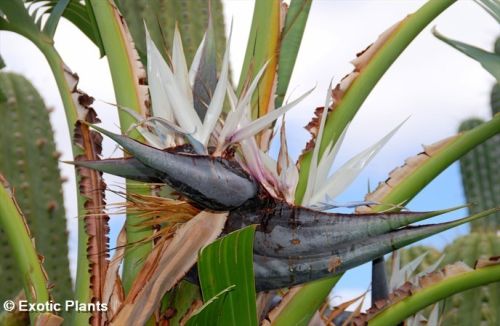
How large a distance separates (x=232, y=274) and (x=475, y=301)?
5.76 ft

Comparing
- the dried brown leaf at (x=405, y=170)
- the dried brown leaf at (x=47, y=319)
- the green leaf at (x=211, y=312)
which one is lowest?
the green leaf at (x=211, y=312)

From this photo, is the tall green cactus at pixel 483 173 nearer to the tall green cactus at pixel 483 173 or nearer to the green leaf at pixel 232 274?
the tall green cactus at pixel 483 173

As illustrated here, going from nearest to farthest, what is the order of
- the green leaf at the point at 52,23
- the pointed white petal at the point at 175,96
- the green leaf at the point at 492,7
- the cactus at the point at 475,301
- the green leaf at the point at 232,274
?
the green leaf at the point at 232,274 < the pointed white petal at the point at 175,96 < the green leaf at the point at 492,7 < the green leaf at the point at 52,23 < the cactus at the point at 475,301

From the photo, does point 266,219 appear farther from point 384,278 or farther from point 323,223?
point 384,278

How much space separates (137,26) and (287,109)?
1476 millimetres

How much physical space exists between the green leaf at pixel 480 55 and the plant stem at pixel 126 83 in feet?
1.66

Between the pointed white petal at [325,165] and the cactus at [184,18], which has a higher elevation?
the cactus at [184,18]

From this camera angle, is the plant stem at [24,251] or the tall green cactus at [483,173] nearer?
the plant stem at [24,251]

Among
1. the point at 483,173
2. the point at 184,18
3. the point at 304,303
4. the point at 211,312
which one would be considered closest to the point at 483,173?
the point at 483,173

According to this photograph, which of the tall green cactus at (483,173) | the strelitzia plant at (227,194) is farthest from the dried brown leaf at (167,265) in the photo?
the tall green cactus at (483,173)

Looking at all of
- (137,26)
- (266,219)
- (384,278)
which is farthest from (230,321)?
(137,26)

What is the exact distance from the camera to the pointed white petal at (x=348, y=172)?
1042 millimetres

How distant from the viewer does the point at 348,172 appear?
105 centimetres

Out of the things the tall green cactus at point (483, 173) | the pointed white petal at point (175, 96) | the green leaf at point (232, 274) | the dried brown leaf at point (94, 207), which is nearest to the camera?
the green leaf at point (232, 274)
